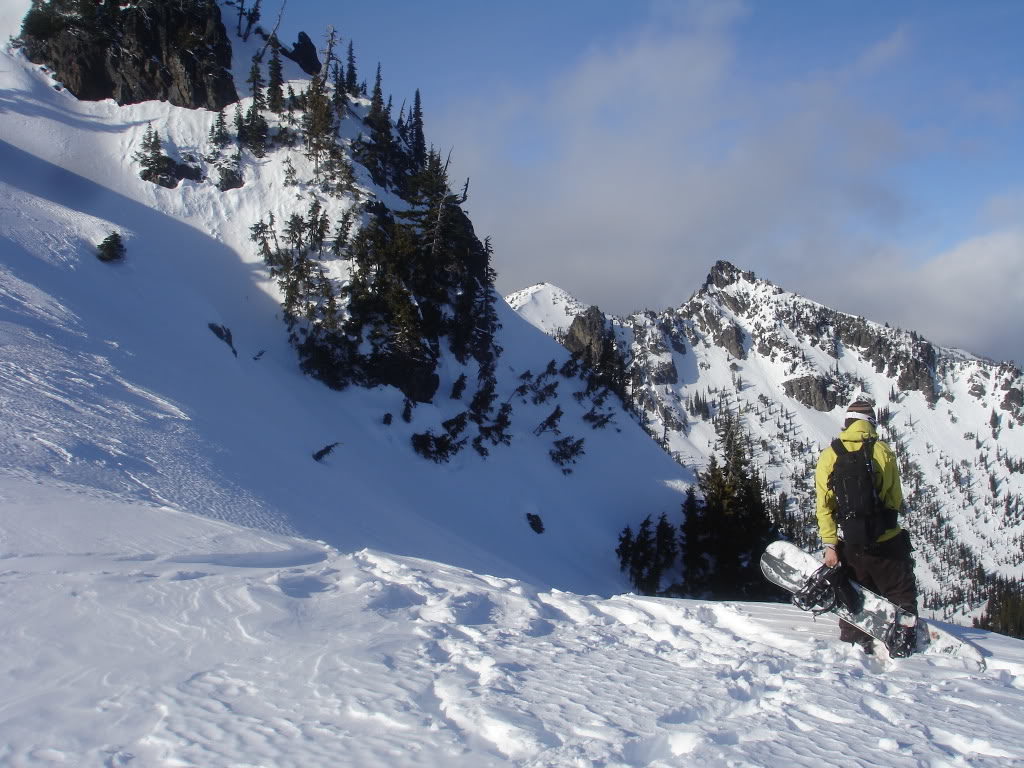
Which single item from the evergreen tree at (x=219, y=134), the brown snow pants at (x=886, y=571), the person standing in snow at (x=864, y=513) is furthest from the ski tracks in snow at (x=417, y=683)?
the evergreen tree at (x=219, y=134)

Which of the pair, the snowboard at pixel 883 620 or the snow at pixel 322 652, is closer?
the snow at pixel 322 652

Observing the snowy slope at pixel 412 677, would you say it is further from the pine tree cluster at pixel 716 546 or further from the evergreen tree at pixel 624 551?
the pine tree cluster at pixel 716 546

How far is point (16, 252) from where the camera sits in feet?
78.1

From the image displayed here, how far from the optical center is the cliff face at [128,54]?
46.4m

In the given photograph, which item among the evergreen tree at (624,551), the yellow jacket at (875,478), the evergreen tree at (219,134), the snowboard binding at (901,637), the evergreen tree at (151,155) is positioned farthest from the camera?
the evergreen tree at (219,134)

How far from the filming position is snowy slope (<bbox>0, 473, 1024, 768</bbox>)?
327 centimetres

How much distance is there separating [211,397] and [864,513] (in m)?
21.5

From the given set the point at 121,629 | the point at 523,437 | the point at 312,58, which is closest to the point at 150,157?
the point at 523,437

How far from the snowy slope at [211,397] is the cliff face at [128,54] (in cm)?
177

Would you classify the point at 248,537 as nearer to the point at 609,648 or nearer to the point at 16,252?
the point at 609,648

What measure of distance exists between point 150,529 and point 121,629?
362 cm

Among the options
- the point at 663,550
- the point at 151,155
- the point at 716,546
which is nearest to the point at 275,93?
the point at 151,155

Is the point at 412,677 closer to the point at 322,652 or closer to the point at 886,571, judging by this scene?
the point at 322,652

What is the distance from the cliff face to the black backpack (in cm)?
5535
